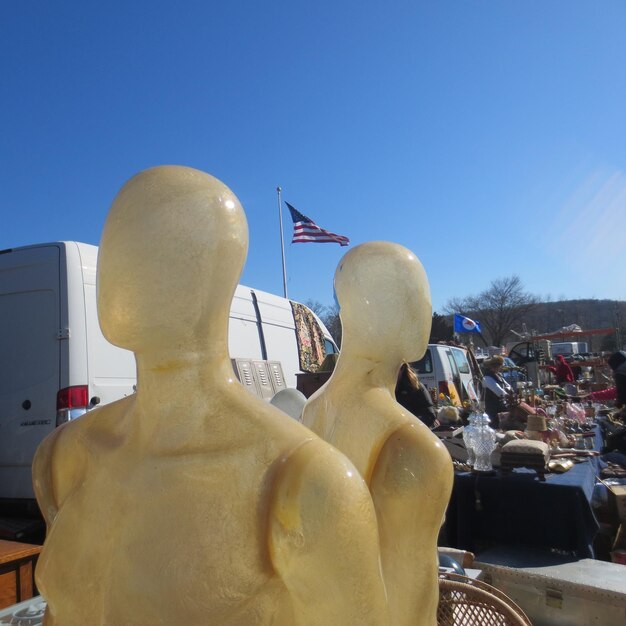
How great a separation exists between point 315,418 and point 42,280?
3367 mm

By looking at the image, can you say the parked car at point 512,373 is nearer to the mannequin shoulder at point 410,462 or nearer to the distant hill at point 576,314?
the mannequin shoulder at point 410,462

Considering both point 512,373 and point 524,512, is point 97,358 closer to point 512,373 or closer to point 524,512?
point 524,512

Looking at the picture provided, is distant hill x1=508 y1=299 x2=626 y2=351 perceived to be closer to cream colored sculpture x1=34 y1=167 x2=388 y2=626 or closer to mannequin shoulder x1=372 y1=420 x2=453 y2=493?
mannequin shoulder x1=372 y1=420 x2=453 y2=493

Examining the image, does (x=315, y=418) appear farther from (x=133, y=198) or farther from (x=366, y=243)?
(x=133, y=198)

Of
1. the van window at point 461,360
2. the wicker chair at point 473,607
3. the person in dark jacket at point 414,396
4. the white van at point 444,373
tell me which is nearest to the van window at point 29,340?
the person in dark jacket at point 414,396

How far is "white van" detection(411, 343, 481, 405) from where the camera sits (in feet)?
31.0

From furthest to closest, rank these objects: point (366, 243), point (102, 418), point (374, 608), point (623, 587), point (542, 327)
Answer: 1. point (542, 327)
2. point (623, 587)
3. point (366, 243)
4. point (102, 418)
5. point (374, 608)

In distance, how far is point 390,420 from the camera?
1.29m

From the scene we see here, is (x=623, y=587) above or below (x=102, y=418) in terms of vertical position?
below

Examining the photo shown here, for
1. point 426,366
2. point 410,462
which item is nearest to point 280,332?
point 426,366

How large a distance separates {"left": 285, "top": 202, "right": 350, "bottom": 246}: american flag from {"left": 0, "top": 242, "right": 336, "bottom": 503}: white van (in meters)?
8.31

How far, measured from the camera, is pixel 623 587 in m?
2.62

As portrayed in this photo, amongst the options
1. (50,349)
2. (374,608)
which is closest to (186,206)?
(374,608)

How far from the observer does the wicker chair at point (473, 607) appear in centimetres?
202
